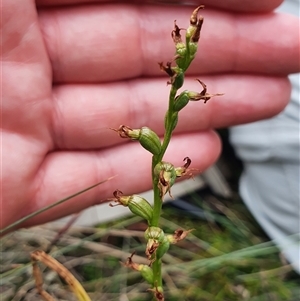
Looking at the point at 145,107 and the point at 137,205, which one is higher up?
the point at 137,205

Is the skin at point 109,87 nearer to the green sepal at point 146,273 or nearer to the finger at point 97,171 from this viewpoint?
the finger at point 97,171

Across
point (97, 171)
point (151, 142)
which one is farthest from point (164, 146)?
point (97, 171)

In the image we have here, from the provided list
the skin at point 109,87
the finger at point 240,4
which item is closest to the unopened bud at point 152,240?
the skin at point 109,87

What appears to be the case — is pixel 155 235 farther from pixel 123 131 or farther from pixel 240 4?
pixel 240 4

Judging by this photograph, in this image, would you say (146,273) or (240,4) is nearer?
(146,273)

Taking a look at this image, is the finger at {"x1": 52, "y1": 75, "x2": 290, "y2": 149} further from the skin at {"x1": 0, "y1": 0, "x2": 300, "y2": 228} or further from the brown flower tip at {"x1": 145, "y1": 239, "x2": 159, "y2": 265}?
the brown flower tip at {"x1": 145, "y1": 239, "x2": 159, "y2": 265}

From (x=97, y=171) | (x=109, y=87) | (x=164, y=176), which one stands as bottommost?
(x=97, y=171)
